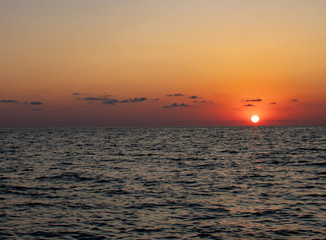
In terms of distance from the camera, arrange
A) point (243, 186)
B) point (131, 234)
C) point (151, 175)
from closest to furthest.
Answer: point (131, 234) → point (243, 186) → point (151, 175)

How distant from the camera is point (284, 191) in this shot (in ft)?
87.4

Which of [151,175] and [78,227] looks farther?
[151,175]

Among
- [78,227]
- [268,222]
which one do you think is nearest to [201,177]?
[268,222]

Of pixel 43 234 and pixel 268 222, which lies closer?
pixel 43 234

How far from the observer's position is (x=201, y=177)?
33750 mm

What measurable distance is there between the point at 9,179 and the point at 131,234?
19758 millimetres

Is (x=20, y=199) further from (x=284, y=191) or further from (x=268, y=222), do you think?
(x=284, y=191)

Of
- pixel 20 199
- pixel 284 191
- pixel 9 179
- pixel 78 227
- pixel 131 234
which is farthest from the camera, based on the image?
pixel 9 179

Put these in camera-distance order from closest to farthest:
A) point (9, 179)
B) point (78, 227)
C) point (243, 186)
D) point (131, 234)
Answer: point (131, 234)
point (78, 227)
point (243, 186)
point (9, 179)

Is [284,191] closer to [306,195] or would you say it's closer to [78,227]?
[306,195]

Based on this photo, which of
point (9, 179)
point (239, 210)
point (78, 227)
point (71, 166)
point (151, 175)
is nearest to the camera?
point (78, 227)

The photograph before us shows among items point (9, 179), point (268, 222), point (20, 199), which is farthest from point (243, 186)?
point (9, 179)

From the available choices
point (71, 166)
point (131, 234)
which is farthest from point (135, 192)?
point (71, 166)

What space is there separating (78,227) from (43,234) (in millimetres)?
1704
